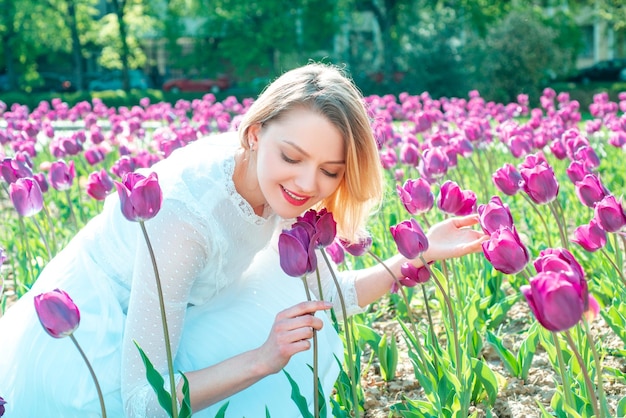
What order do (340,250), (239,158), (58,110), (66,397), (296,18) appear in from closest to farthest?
1. (66,397)
2. (239,158)
3. (340,250)
4. (58,110)
5. (296,18)

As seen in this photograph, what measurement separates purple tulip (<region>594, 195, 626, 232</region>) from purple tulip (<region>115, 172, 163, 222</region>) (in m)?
1.04

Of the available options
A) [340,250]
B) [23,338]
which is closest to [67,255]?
[23,338]

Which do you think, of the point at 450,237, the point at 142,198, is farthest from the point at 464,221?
the point at 142,198

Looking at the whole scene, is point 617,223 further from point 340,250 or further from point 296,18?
point 296,18

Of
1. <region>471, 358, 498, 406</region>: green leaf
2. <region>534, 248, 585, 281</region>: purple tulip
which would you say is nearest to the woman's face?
<region>471, 358, 498, 406</region>: green leaf

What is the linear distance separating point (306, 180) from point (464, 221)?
57 centimetres

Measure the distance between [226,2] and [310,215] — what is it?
2417cm

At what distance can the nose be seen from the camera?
89.4 inches

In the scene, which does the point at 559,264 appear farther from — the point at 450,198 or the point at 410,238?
the point at 450,198

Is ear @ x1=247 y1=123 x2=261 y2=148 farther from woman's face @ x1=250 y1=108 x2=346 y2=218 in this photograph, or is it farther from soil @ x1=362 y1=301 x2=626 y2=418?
soil @ x1=362 y1=301 x2=626 y2=418

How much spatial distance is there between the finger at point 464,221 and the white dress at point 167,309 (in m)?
0.49

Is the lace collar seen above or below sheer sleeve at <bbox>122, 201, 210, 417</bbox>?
above

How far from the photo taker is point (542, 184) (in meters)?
2.40

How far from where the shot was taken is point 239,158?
2.59 metres
